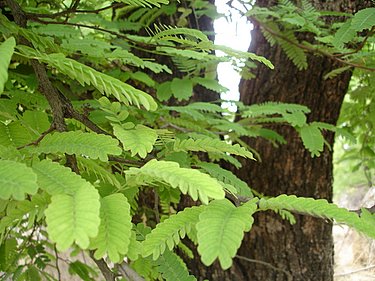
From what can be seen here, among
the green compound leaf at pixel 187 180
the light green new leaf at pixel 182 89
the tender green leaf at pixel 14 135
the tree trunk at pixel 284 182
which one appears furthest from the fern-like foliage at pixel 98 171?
the tree trunk at pixel 284 182

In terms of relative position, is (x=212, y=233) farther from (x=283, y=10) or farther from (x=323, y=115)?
(x=323, y=115)

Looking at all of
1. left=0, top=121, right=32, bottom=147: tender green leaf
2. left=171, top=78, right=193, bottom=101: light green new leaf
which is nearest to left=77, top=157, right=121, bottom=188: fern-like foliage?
left=0, top=121, right=32, bottom=147: tender green leaf

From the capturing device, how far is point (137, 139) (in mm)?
879

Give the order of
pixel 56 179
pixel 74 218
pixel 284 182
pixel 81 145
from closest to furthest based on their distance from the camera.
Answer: pixel 74 218 < pixel 56 179 < pixel 81 145 < pixel 284 182

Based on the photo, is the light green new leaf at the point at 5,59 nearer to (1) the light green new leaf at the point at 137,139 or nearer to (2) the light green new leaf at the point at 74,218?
(2) the light green new leaf at the point at 74,218

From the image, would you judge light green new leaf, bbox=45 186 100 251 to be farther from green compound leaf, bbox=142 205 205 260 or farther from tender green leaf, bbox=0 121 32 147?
tender green leaf, bbox=0 121 32 147

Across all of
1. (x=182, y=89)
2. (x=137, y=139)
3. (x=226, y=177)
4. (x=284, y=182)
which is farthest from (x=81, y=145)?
(x=284, y=182)

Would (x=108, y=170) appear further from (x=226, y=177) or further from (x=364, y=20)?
(x=364, y=20)

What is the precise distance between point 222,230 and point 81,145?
289 mm

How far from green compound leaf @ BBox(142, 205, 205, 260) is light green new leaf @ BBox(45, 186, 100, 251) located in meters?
0.17

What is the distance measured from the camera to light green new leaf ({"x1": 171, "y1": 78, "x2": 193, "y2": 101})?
5.84 ft

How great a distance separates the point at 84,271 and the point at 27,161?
3.58 ft

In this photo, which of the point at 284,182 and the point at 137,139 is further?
the point at 284,182

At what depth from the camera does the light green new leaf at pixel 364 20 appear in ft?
3.88
